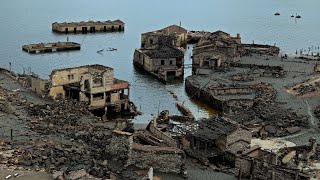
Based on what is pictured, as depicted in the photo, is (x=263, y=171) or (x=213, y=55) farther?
(x=213, y=55)

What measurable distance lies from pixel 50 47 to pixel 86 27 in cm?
1870

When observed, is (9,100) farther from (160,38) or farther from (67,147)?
(160,38)

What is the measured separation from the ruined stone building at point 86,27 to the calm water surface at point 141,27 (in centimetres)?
169

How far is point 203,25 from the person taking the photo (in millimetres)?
109500

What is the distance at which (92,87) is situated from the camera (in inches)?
1722

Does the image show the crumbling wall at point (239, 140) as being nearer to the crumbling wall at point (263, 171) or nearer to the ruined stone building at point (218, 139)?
the ruined stone building at point (218, 139)

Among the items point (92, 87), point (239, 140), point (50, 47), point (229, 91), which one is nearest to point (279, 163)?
point (239, 140)

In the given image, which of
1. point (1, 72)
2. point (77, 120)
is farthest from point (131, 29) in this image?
point (77, 120)

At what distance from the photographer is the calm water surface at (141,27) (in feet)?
183

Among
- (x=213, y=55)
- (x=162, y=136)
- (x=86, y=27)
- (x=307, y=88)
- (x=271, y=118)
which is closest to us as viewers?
(x=162, y=136)

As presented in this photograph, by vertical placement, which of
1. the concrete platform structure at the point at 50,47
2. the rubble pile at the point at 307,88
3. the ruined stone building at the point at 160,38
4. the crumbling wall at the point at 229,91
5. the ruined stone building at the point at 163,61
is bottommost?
the crumbling wall at the point at 229,91

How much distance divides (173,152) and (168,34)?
1907 inches

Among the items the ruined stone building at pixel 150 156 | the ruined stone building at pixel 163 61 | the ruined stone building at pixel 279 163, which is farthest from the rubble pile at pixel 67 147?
the ruined stone building at pixel 163 61

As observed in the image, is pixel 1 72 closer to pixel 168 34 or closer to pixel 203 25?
pixel 168 34
